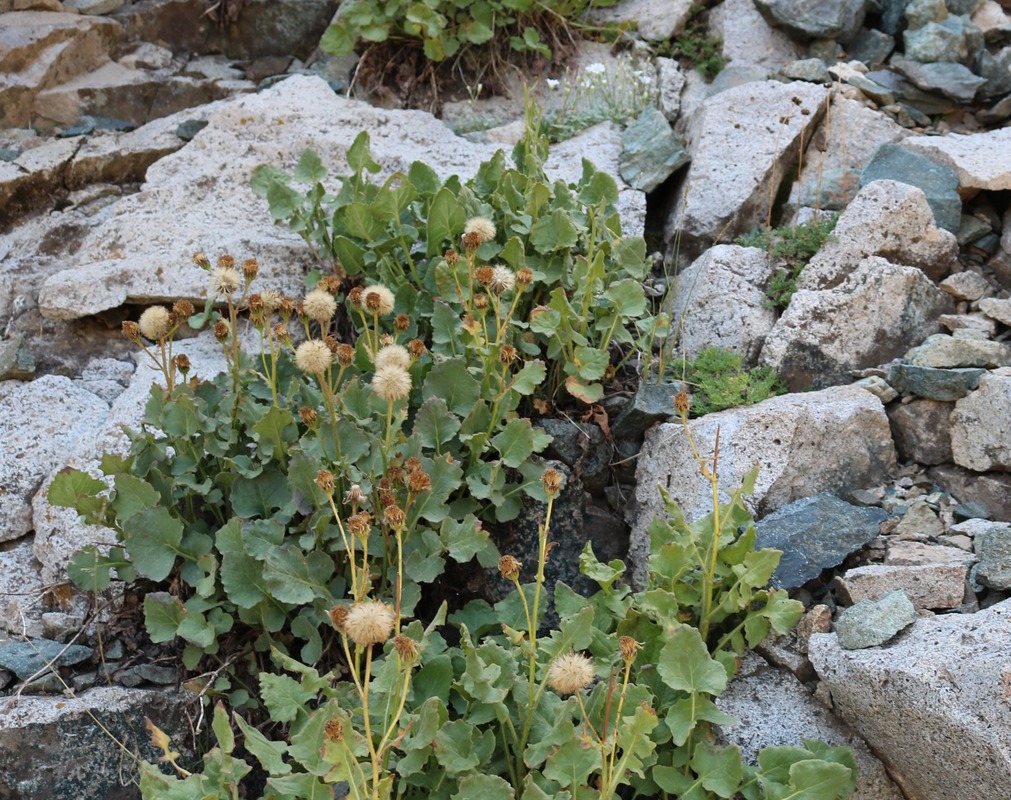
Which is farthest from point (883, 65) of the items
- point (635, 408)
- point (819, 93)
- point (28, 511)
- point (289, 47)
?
point (28, 511)

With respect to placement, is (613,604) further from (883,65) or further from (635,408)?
(883,65)

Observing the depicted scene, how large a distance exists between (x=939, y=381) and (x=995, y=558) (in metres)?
0.75

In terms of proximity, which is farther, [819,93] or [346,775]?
[819,93]

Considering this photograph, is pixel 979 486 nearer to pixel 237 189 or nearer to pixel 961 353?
pixel 961 353

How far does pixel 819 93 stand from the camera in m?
4.84

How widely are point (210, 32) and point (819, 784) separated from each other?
5.57 meters

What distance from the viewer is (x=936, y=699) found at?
2.42 meters

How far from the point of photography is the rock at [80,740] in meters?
2.81

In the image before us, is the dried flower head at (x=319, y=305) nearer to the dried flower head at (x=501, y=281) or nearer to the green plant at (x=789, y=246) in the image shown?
the dried flower head at (x=501, y=281)

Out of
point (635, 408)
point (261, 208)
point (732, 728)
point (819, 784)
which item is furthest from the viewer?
point (261, 208)

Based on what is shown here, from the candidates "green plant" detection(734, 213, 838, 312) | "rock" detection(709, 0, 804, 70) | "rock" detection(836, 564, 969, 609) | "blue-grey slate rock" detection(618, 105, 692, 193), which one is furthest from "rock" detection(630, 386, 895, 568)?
"rock" detection(709, 0, 804, 70)

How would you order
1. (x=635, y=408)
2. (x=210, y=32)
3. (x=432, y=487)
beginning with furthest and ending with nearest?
(x=210, y=32) → (x=635, y=408) → (x=432, y=487)

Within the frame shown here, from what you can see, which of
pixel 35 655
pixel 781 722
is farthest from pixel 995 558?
pixel 35 655

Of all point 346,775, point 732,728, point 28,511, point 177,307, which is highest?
point 177,307
